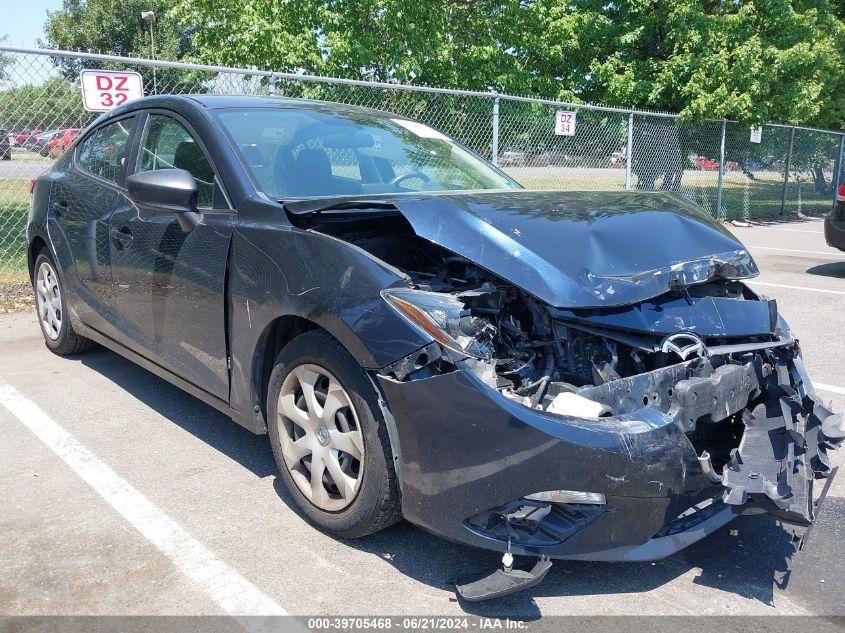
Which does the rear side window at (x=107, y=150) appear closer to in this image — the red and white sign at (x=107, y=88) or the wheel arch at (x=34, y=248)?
the wheel arch at (x=34, y=248)

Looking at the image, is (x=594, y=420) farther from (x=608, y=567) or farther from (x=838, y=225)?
(x=838, y=225)

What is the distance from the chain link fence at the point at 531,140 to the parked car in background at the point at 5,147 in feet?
0.05

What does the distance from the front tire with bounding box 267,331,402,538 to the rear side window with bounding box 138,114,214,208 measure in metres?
1.02

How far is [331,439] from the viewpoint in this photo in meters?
2.83

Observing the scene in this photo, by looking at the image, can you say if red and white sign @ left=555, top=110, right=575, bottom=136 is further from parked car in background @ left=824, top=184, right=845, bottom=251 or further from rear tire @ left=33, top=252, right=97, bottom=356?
rear tire @ left=33, top=252, right=97, bottom=356

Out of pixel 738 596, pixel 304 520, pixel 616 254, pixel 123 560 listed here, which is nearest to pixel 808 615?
pixel 738 596

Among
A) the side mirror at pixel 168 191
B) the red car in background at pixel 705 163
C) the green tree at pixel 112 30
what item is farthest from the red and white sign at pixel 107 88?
the green tree at pixel 112 30

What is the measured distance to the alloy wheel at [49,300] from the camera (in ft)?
16.9

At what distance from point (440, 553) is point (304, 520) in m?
0.61

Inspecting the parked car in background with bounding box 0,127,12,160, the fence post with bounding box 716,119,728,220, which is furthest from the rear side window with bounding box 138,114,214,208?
the fence post with bounding box 716,119,728,220

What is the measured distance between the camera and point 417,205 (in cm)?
290

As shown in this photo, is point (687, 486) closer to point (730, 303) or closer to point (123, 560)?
point (730, 303)

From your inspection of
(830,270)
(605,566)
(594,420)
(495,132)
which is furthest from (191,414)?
(830,270)

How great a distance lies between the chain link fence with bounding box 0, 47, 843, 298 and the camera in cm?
740
